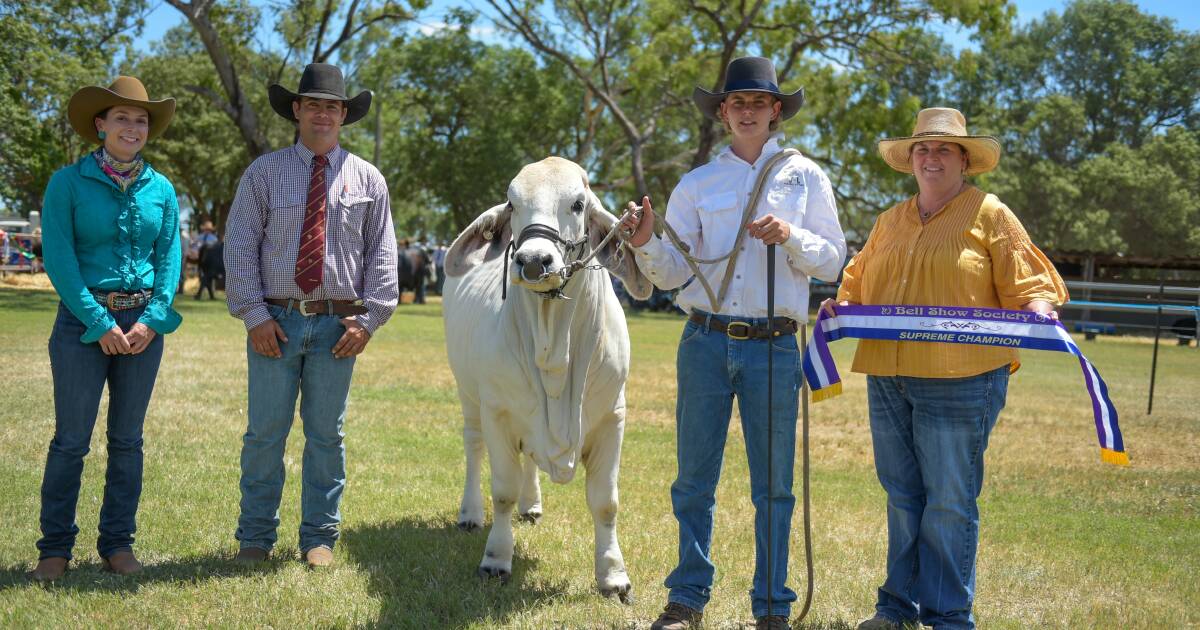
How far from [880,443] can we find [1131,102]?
5023 cm

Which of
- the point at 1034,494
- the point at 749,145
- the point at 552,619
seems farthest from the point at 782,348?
the point at 1034,494

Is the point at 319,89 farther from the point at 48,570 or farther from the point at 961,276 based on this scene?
the point at 961,276

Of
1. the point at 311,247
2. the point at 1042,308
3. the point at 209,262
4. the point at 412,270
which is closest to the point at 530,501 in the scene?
the point at 311,247

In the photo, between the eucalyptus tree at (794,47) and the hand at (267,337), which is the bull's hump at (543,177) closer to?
the hand at (267,337)

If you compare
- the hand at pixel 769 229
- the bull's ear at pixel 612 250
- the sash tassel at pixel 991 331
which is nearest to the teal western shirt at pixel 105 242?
the bull's ear at pixel 612 250

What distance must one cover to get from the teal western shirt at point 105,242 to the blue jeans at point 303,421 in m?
0.56

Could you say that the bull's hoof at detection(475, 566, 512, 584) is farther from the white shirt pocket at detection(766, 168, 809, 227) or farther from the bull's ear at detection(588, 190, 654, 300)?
the white shirt pocket at detection(766, 168, 809, 227)

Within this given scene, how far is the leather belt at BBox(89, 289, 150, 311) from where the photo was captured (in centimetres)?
484

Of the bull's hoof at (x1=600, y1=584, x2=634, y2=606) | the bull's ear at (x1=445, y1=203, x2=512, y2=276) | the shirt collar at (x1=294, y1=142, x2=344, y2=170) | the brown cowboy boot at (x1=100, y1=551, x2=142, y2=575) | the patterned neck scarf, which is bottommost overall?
the brown cowboy boot at (x1=100, y1=551, x2=142, y2=575)

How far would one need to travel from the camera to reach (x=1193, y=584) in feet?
17.8

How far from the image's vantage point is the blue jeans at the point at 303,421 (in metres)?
5.16

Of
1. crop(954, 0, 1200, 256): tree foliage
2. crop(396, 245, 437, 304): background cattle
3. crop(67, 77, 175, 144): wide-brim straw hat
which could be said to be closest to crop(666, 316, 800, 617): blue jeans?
crop(67, 77, 175, 144): wide-brim straw hat

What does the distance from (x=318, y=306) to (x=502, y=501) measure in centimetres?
140

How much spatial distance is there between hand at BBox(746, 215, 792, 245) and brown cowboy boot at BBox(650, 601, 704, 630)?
1689mm
